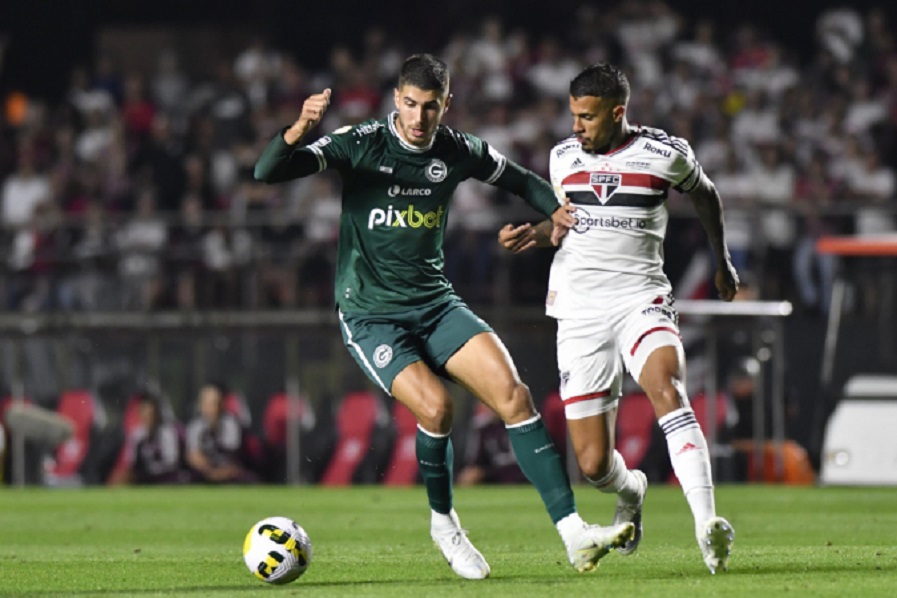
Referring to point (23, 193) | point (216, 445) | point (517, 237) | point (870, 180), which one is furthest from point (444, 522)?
point (23, 193)

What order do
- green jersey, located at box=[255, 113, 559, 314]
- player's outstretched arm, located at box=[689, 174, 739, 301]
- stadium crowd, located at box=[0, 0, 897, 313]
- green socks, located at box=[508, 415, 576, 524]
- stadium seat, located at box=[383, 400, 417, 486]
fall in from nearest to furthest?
1. green socks, located at box=[508, 415, 576, 524]
2. player's outstretched arm, located at box=[689, 174, 739, 301]
3. green jersey, located at box=[255, 113, 559, 314]
4. stadium seat, located at box=[383, 400, 417, 486]
5. stadium crowd, located at box=[0, 0, 897, 313]

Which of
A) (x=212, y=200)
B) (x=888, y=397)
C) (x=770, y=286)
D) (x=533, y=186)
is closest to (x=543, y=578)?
(x=533, y=186)

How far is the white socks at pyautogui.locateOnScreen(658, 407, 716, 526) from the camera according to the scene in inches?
306

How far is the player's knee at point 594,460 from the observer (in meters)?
8.77

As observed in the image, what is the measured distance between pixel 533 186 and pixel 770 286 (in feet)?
34.1

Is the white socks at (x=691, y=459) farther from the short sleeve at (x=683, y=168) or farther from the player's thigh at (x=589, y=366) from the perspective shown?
the short sleeve at (x=683, y=168)

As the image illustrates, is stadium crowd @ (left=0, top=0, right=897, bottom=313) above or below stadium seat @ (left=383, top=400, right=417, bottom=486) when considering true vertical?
above

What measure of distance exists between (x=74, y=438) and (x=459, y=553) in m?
11.6

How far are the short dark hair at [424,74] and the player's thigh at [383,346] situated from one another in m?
1.18

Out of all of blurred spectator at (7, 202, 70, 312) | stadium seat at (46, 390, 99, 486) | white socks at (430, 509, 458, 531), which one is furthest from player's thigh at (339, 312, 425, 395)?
blurred spectator at (7, 202, 70, 312)

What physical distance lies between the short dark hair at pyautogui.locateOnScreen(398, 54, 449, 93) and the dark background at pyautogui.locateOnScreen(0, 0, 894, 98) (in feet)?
53.3

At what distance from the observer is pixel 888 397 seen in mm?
17422

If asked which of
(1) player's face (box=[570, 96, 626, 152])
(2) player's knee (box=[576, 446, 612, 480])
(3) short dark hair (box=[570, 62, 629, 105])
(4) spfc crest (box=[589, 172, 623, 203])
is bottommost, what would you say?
(2) player's knee (box=[576, 446, 612, 480])

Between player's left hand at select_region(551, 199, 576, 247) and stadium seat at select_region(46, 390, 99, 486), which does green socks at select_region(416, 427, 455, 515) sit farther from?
stadium seat at select_region(46, 390, 99, 486)
